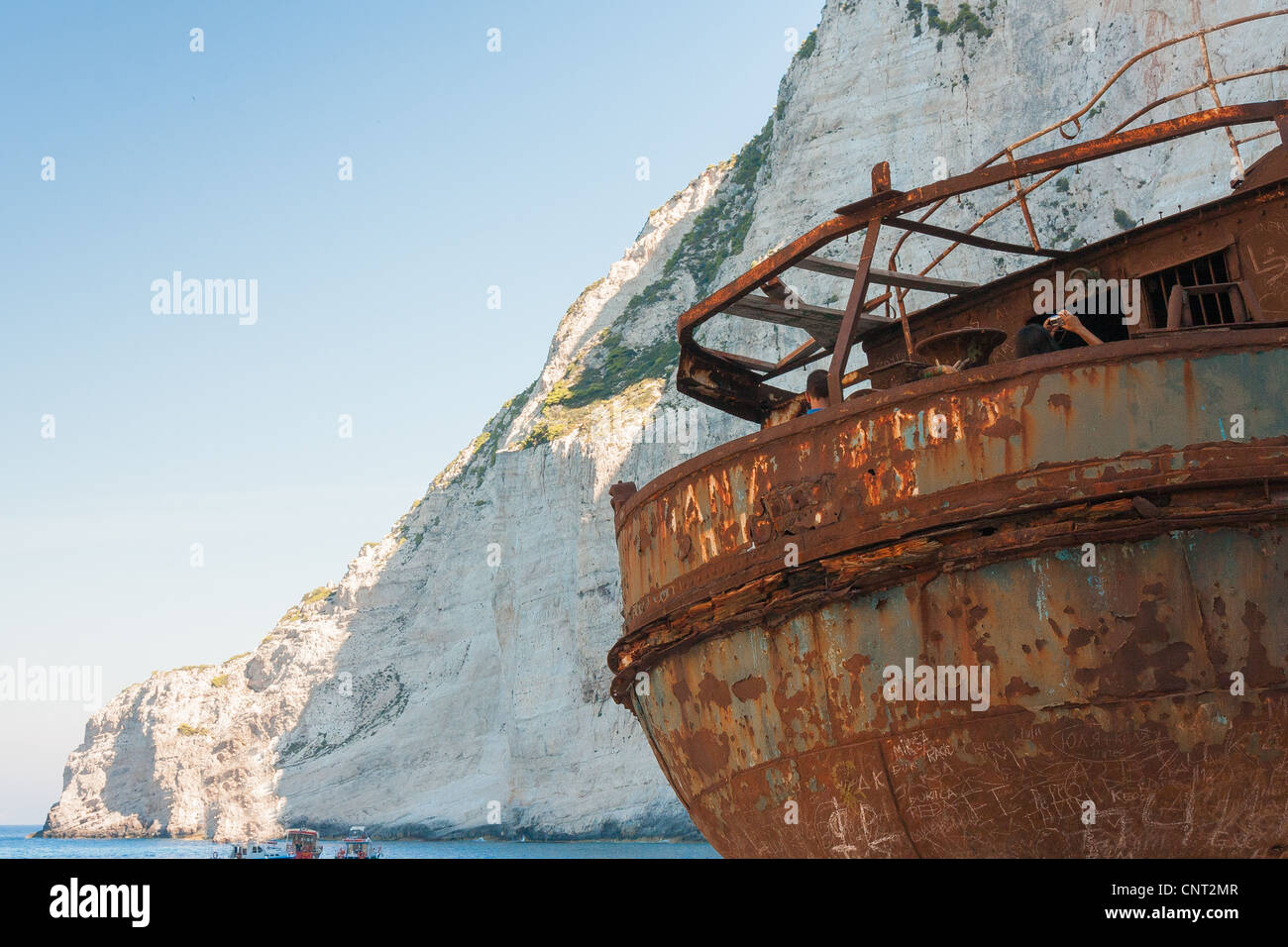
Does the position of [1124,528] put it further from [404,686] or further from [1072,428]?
[404,686]

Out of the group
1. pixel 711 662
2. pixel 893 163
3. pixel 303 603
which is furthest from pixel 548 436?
pixel 711 662

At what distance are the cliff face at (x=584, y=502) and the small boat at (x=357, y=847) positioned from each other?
1.25 meters

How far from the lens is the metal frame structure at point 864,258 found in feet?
18.8

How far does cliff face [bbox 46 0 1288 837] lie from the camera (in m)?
47.9

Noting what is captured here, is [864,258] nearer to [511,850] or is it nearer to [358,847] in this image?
[358,847]

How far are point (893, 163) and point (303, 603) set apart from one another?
56990 mm

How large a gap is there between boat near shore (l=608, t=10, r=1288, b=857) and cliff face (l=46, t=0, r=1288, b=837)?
28.5 m
